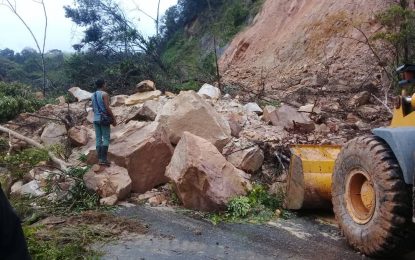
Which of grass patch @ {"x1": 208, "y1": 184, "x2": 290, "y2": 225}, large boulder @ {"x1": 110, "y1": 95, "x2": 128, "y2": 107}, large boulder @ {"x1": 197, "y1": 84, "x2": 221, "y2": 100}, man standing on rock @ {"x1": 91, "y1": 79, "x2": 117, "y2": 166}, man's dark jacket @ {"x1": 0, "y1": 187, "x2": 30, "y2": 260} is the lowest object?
grass patch @ {"x1": 208, "y1": 184, "x2": 290, "y2": 225}

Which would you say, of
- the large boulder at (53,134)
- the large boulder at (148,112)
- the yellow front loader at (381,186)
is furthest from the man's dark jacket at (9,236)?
the large boulder at (53,134)

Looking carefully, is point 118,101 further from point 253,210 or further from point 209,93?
point 253,210

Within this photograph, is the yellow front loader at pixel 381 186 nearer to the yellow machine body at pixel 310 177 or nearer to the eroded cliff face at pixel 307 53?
the yellow machine body at pixel 310 177

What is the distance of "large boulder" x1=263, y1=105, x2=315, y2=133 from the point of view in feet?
28.5

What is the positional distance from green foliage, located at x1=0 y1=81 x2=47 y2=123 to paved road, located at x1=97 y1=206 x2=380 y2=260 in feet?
24.9

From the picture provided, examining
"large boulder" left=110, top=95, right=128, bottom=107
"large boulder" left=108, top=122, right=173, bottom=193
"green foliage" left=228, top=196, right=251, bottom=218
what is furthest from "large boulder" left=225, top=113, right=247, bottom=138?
"large boulder" left=110, top=95, right=128, bottom=107

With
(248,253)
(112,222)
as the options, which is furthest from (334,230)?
(112,222)

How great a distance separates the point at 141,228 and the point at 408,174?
9.42 ft

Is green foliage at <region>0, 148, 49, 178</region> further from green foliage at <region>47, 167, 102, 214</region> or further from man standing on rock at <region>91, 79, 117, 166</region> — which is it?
man standing on rock at <region>91, 79, 117, 166</region>

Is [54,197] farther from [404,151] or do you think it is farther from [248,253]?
[404,151]

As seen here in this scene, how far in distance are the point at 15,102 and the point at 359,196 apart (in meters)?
10.1

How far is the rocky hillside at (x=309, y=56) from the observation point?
42.7ft

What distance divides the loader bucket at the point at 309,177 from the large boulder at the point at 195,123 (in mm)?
2088

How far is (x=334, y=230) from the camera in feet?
15.9
